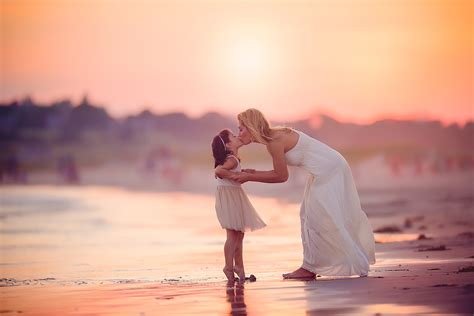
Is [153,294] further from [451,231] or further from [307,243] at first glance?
[451,231]

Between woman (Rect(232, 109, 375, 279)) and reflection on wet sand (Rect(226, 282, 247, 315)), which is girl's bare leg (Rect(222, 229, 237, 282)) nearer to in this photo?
reflection on wet sand (Rect(226, 282, 247, 315))

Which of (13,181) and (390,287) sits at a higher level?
(13,181)

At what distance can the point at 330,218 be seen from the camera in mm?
13336

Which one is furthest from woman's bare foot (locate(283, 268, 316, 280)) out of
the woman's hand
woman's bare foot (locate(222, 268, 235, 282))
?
the woman's hand

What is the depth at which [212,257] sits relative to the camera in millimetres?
16234

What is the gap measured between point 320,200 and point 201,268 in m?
1.99

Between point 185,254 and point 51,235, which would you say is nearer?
point 185,254

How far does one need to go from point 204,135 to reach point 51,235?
160ft

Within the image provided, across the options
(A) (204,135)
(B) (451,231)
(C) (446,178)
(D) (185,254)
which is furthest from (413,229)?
(A) (204,135)

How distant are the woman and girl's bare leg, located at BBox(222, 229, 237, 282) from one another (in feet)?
1.95

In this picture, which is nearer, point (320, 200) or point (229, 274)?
point (229, 274)

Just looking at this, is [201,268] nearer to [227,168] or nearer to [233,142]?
[227,168]

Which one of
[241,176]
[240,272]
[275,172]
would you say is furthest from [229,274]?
[275,172]

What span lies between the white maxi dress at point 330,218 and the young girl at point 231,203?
561 mm
